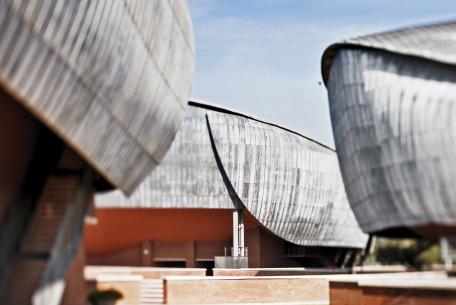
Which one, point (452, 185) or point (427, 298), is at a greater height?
point (452, 185)

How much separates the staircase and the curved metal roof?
12034 mm

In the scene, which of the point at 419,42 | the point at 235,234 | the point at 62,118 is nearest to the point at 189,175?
the point at 235,234

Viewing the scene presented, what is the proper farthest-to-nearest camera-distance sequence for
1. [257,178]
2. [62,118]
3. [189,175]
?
1. [257,178]
2. [189,175]
3. [62,118]

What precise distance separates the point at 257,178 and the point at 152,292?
54.9 ft

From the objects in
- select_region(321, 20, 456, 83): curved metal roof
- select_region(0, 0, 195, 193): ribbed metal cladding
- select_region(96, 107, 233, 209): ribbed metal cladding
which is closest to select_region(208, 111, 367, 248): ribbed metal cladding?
select_region(96, 107, 233, 209): ribbed metal cladding

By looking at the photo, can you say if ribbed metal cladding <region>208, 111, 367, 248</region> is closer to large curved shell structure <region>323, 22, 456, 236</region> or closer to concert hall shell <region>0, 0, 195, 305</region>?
large curved shell structure <region>323, 22, 456, 236</region>

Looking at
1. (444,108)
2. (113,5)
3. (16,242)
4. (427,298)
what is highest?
(113,5)

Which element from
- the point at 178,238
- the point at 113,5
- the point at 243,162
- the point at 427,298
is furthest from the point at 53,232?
the point at 243,162

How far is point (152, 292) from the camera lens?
105ft

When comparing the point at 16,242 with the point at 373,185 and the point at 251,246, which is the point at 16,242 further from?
the point at 251,246

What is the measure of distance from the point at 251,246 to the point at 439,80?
25331 mm

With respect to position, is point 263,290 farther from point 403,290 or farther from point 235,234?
point 403,290

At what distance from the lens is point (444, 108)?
79.6 feet

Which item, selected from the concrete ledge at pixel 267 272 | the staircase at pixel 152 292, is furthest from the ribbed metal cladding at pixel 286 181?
the staircase at pixel 152 292
